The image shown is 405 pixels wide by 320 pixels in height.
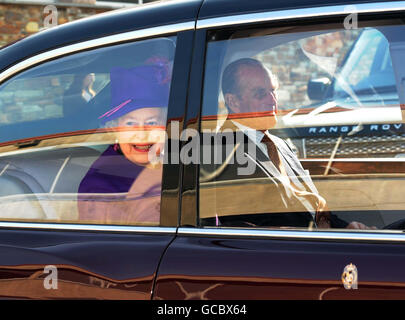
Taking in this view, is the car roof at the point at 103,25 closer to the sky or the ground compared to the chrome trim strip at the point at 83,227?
closer to the sky

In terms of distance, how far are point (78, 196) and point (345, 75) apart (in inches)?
50.6

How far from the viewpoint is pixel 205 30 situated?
190 cm

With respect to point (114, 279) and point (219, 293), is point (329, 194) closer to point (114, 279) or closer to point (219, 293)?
point (219, 293)

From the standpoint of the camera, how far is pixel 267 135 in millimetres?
2057

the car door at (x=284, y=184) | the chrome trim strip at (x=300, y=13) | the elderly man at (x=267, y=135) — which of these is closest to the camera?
the car door at (x=284, y=184)

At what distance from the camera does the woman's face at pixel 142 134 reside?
6.37 feet

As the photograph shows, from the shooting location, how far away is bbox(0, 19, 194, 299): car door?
1823 mm

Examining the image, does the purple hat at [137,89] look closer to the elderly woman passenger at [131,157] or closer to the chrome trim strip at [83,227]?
the elderly woman passenger at [131,157]

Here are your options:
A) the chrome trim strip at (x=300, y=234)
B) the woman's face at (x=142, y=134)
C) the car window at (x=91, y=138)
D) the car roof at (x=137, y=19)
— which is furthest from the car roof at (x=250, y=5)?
the chrome trim strip at (x=300, y=234)

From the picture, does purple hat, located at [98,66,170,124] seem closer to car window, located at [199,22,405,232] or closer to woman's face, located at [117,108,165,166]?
woman's face, located at [117,108,165,166]

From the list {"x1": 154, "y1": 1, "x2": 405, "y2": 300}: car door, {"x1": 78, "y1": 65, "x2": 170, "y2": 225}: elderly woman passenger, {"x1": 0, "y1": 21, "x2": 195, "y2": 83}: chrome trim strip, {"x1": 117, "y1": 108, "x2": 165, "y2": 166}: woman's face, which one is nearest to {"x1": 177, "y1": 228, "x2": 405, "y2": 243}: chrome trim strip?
{"x1": 154, "y1": 1, "x2": 405, "y2": 300}: car door

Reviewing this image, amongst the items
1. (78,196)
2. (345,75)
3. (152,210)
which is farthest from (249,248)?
(345,75)

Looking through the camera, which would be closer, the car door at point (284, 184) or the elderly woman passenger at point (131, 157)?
the car door at point (284, 184)

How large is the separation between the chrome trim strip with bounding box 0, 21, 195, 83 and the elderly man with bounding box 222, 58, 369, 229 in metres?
0.19
